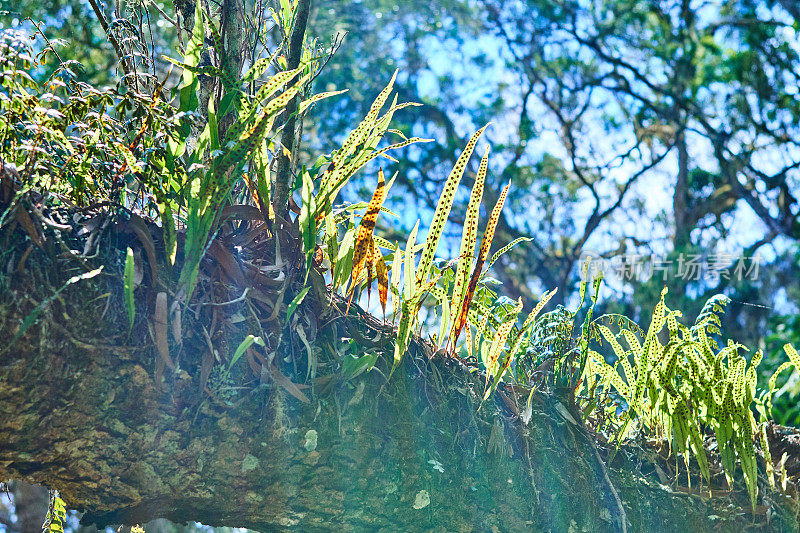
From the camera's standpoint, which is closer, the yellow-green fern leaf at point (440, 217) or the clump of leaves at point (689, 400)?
the yellow-green fern leaf at point (440, 217)

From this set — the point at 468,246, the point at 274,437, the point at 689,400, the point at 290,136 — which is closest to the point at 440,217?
the point at 468,246

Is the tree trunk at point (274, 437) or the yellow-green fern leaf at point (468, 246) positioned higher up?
the yellow-green fern leaf at point (468, 246)

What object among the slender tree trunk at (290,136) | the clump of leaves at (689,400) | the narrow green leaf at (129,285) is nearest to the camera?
the narrow green leaf at (129,285)

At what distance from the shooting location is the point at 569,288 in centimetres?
706

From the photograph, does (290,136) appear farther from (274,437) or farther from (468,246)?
(274,437)

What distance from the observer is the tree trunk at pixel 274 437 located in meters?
0.74

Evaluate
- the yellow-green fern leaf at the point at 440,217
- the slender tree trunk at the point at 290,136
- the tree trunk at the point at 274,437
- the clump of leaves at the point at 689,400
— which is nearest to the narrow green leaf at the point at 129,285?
the tree trunk at the point at 274,437

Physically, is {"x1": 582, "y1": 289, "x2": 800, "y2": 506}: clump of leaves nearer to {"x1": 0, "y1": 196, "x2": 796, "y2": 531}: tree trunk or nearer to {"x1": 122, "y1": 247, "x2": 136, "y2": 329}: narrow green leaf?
{"x1": 0, "y1": 196, "x2": 796, "y2": 531}: tree trunk

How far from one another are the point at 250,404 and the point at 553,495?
524 mm

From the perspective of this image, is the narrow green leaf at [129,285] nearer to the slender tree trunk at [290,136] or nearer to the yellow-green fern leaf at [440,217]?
the slender tree trunk at [290,136]

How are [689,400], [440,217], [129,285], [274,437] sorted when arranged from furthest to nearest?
[689,400] → [440,217] → [274,437] → [129,285]

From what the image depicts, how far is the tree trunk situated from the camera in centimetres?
74

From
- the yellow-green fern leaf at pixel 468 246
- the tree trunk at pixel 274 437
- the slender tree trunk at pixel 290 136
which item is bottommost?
the tree trunk at pixel 274 437

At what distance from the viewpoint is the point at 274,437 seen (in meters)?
0.85
